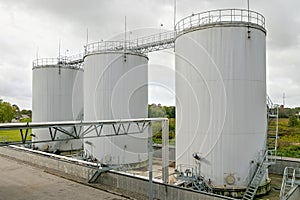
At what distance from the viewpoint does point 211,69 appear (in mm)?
12164

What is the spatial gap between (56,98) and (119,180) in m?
15.3

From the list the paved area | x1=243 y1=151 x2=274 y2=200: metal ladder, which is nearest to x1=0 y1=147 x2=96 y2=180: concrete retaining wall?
the paved area

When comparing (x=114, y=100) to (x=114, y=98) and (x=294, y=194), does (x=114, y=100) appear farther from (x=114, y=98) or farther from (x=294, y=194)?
(x=294, y=194)

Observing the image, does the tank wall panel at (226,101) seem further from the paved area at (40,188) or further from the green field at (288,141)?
the green field at (288,141)

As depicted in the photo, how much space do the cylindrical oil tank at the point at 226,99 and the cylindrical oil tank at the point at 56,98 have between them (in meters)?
15.7

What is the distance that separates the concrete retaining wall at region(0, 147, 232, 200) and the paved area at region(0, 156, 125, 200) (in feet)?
2.72

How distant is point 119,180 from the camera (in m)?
13.3

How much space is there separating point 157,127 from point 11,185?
8.79 metres

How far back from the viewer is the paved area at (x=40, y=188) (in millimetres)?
12281

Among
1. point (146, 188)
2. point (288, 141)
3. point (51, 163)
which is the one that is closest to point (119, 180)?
point (146, 188)

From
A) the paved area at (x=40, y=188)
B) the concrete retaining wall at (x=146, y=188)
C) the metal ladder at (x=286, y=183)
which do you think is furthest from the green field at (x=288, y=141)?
the paved area at (x=40, y=188)

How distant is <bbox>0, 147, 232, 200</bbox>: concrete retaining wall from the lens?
10.4 meters

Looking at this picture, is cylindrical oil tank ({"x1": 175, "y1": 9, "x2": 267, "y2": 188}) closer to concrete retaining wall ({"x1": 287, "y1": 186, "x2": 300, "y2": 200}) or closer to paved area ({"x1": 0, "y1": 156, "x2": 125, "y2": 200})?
concrete retaining wall ({"x1": 287, "y1": 186, "x2": 300, "y2": 200})

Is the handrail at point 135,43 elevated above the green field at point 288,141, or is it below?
above
